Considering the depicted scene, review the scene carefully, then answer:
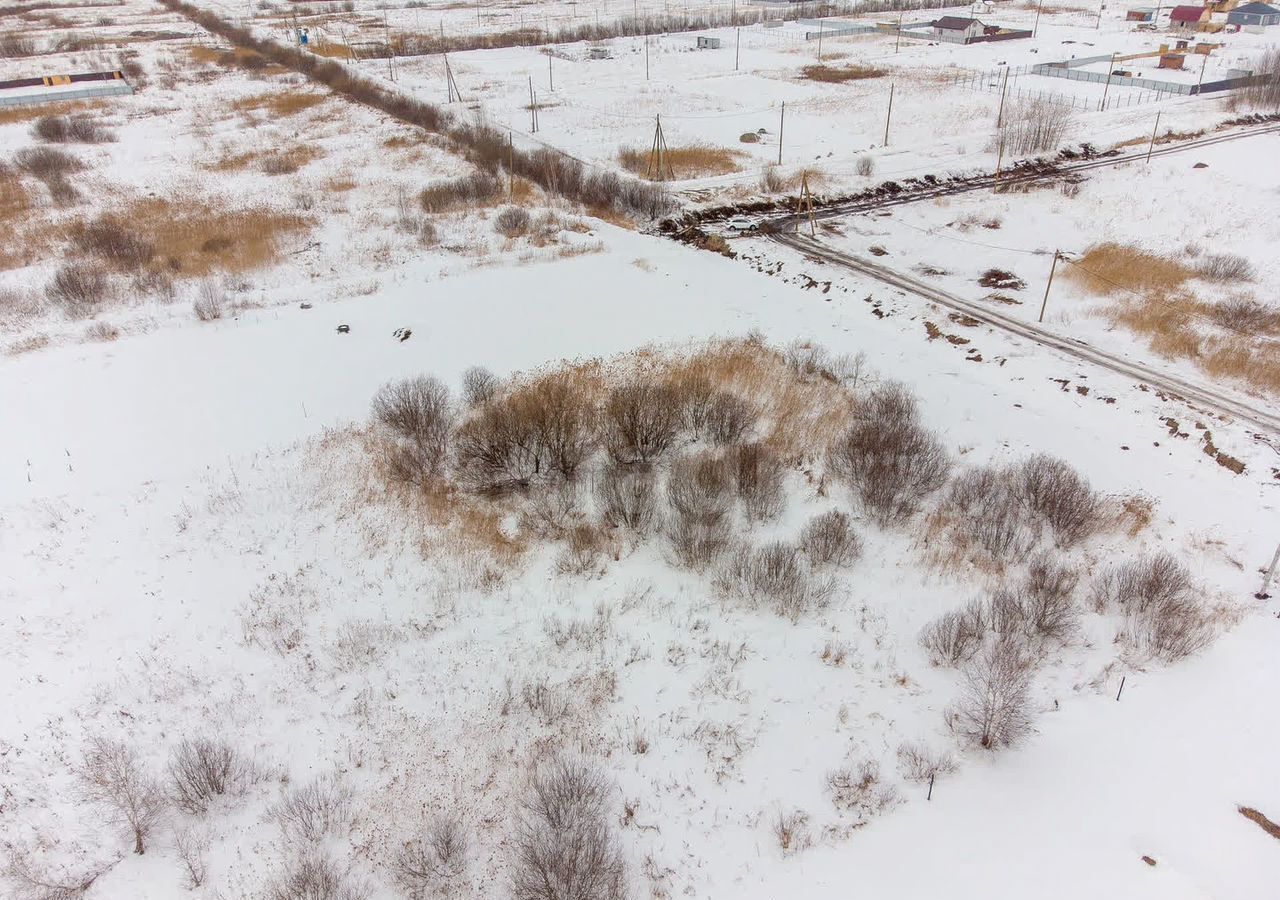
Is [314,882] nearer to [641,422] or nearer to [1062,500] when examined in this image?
[641,422]

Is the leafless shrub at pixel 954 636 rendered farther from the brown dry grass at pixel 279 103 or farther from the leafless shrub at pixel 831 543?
the brown dry grass at pixel 279 103

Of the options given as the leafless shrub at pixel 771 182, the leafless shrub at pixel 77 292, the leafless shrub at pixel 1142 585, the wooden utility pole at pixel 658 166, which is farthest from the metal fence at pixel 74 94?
the leafless shrub at pixel 1142 585

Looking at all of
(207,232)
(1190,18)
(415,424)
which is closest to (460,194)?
(207,232)

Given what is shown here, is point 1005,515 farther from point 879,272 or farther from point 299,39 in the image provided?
point 299,39

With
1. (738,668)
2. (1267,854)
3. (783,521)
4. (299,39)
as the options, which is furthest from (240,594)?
(299,39)

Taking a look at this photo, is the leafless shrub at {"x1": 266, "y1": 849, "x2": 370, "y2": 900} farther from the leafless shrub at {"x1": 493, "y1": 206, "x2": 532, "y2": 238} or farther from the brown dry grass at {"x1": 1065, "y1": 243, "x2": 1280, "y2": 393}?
the leafless shrub at {"x1": 493, "y1": 206, "x2": 532, "y2": 238}
